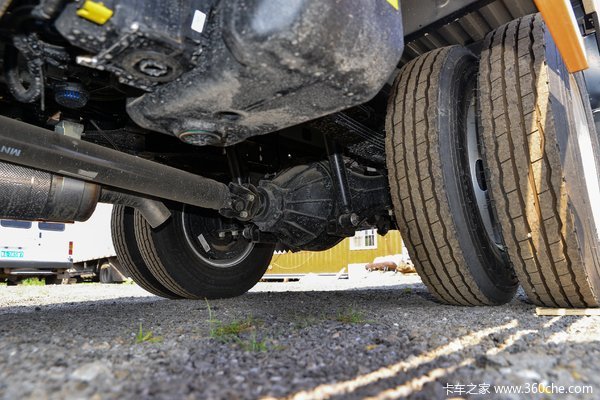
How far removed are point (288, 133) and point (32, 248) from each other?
27.1 feet

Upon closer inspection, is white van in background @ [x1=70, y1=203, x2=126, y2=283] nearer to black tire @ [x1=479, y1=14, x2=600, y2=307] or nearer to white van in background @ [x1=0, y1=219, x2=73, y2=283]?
white van in background @ [x1=0, y1=219, x2=73, y2=283]

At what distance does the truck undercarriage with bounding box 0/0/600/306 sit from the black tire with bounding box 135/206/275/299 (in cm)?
1

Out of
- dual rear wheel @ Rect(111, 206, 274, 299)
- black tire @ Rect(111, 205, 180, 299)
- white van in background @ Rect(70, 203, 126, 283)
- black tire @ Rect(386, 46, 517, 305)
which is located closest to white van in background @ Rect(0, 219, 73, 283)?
white van in background @ Rect(70, 203, 126, 283)

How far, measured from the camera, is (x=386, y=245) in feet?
46.4

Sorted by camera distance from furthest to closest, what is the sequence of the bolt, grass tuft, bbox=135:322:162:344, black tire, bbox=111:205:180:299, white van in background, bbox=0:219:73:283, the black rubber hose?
1. white van in background, bbox=0:219:73:283
2. black tire, bbox=111:205:180:299
3. the bolt
4. grass tuft, bbox=135:322:162:344
5. the black rubber hose

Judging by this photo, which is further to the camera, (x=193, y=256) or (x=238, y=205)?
(x=193, y=256)

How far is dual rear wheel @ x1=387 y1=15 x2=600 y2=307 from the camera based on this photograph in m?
1.67

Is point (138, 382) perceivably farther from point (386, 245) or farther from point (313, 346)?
point (386, 245)

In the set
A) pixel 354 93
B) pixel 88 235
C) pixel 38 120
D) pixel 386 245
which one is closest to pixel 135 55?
pixel 354 93

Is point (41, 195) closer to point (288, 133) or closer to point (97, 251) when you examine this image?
point (288, 133)

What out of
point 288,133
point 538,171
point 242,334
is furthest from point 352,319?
point 288,133

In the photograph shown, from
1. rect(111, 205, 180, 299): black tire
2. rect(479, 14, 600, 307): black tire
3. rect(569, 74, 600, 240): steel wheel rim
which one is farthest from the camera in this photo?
rect(111, 205, 180, 299): black tire

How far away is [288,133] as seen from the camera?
2334mm

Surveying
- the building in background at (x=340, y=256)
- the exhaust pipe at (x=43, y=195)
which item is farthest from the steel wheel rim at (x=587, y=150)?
the building in background at (x=340, y=256)
